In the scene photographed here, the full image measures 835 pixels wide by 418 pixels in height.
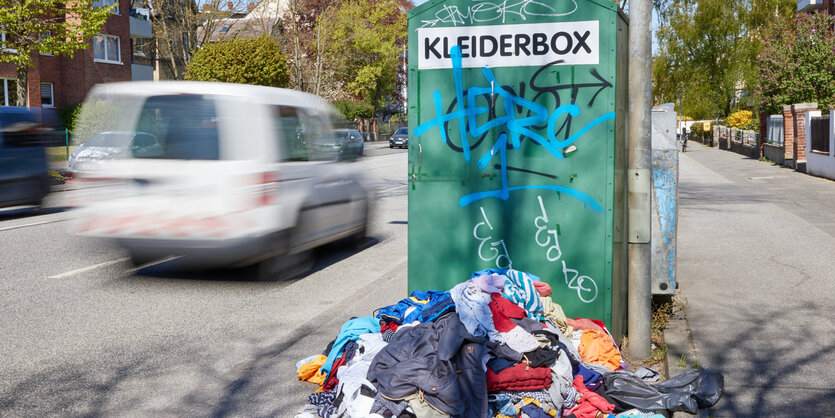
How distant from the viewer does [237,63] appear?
41969 millimetres

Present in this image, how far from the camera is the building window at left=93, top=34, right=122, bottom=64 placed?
144ft

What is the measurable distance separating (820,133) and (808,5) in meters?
27.7

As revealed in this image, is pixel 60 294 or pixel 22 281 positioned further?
pixel 22 281

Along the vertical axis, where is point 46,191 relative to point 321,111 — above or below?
below

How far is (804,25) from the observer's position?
97.9 feet

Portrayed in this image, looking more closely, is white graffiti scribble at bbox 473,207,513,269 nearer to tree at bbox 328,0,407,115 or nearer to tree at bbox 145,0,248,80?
tree at bbox 145,0,248,80

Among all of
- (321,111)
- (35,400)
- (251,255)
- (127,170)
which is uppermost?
(321,111)

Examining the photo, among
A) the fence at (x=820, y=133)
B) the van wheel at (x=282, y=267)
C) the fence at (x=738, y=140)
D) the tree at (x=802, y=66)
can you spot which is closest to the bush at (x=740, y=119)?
the fence at (x=738, y=140)

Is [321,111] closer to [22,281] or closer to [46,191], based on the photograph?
[22,281]

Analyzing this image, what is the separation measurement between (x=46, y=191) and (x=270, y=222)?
Result: 9.05m

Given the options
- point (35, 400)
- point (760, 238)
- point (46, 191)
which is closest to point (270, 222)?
point (35, 400)

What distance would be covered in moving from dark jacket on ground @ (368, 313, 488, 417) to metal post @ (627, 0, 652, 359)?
150 centimetres

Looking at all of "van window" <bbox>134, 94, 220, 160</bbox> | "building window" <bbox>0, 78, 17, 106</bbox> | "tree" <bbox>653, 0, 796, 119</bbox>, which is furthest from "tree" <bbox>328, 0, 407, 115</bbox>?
"van window" <bbox>134, 94, 220, 160</bbox>

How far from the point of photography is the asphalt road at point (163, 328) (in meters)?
4.63
